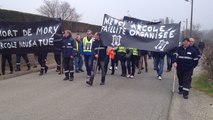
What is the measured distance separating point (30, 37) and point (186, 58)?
6735 millimetres

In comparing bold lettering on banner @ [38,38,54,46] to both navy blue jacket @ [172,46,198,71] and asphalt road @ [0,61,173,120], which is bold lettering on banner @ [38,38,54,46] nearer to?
asphalt road @ [0,61,173,120]

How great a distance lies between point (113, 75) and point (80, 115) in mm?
7399

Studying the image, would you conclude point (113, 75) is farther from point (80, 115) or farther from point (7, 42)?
point (80, 115)

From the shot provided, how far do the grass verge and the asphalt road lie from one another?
982 millimetres

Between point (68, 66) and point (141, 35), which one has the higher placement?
point (141, 35)

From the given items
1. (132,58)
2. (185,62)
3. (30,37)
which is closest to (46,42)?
(30,37)

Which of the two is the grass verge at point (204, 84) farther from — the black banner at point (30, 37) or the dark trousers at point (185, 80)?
the black banner at point (30, 37)

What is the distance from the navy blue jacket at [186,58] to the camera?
10.1m

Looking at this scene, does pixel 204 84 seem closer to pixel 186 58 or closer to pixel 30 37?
pixel 186 58

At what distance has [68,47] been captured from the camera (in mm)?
12617

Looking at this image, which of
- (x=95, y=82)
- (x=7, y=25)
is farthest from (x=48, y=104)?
(x=7, y=25)

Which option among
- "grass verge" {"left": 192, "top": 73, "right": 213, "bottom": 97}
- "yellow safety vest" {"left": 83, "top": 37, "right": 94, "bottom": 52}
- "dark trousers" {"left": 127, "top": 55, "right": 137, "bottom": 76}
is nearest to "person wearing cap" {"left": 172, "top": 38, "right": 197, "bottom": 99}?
"grass verge" {"left": 192, "top": 73, "right": 213, "bottom": 97}

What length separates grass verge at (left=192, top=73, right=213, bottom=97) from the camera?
11.5 metres

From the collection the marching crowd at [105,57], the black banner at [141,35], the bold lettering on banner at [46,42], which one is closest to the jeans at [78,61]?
the marching crowd at [105,57]
